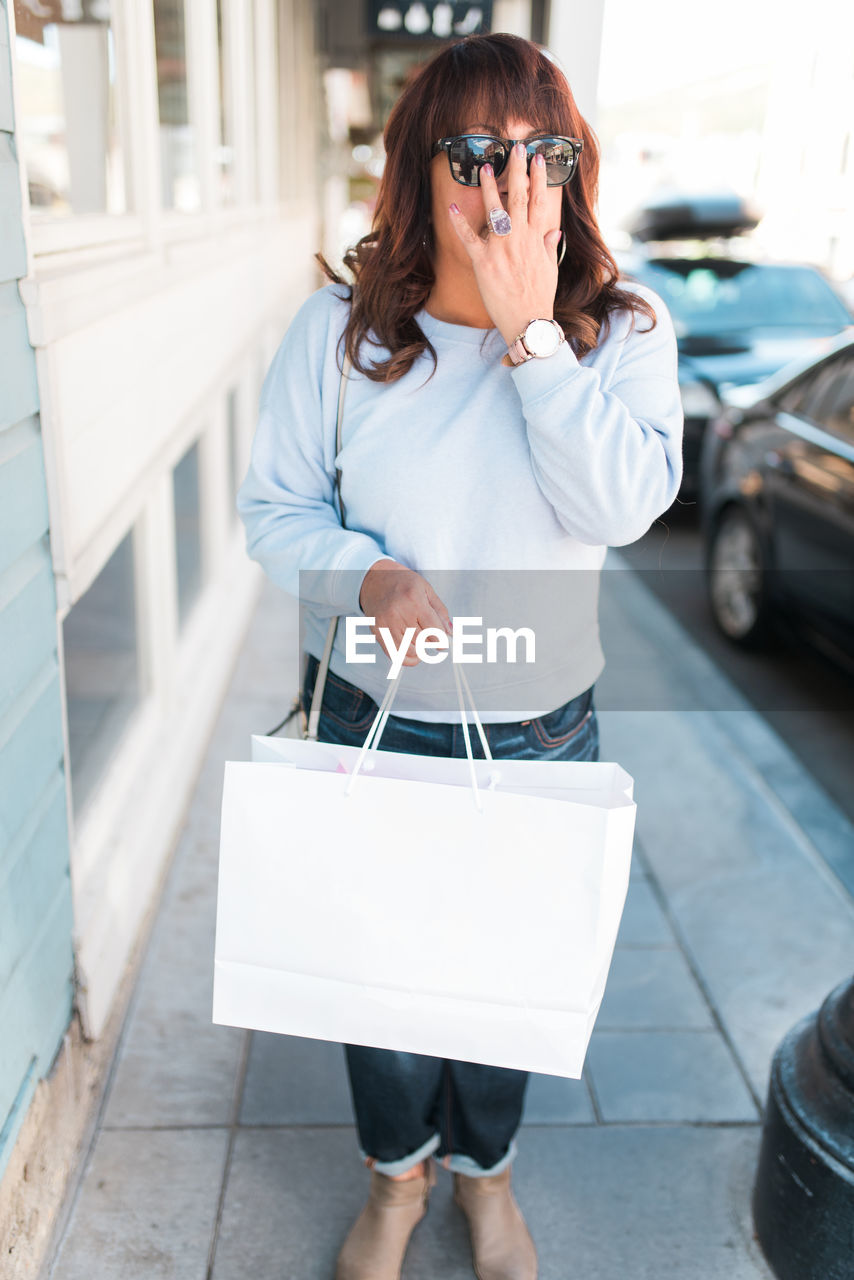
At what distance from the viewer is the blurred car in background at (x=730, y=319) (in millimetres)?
7129

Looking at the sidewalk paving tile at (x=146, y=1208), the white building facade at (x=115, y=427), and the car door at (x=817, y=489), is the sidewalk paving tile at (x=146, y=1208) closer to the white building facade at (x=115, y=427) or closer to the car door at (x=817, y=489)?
the white building facade at (x=115, y=427)

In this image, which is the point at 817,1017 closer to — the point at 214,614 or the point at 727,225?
the point at 214,614

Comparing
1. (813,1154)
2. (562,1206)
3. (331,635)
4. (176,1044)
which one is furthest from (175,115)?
(813,1154)

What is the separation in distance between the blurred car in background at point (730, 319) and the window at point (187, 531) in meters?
3.51

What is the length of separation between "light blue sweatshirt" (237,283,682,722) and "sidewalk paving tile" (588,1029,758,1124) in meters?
1.20

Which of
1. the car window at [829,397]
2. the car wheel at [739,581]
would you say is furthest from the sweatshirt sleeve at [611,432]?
the car wheel at [739,581]

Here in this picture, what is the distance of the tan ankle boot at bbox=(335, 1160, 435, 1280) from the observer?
74.7 inches

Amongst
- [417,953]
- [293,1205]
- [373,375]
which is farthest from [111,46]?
[293,1205]

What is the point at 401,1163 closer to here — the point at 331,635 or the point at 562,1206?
the point at 562,1206

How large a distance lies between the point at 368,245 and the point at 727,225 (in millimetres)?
10801

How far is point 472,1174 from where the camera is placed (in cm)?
194

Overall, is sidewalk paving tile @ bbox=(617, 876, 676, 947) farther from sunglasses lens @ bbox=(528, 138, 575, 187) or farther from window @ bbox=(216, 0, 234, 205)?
window @ bbox=(216, 0, 234, 205)

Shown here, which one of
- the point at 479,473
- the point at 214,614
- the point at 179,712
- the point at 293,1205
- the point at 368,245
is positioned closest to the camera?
the point at 479,473

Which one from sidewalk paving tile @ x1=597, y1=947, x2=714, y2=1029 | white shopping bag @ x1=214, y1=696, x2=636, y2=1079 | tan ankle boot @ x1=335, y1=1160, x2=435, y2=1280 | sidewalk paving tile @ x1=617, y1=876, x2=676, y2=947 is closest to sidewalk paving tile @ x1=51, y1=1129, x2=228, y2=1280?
tan ankle boot @ x1=335, y1=1160, x2=435, y2=1280
